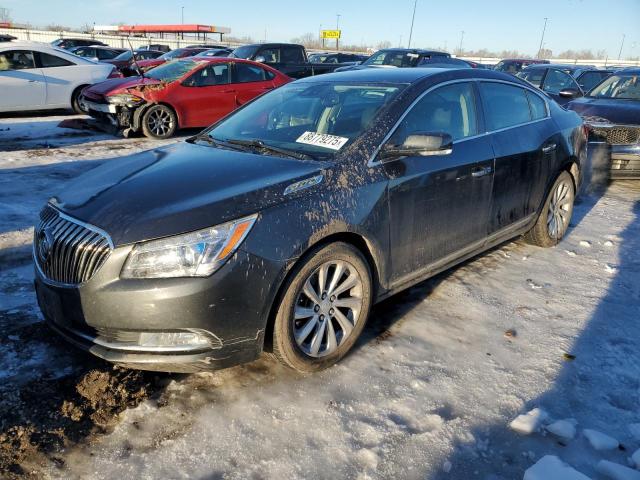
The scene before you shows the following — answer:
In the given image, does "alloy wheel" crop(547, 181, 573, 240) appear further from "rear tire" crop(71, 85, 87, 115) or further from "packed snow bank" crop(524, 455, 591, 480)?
"rear tire" crop(71, 85, 87, 115)

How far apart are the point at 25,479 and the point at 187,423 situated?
2.29ft

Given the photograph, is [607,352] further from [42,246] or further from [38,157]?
[38,157]

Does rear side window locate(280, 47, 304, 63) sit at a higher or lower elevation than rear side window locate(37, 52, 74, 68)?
higher

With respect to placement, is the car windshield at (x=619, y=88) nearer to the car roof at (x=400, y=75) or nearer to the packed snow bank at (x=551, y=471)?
the car roof at (x=400, y=75)

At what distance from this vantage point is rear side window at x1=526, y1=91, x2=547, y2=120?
468 cm

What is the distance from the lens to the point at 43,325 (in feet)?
10.8

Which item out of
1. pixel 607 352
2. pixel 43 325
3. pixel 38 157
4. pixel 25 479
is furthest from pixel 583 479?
pixel 38 157

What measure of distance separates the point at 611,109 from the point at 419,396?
698cm

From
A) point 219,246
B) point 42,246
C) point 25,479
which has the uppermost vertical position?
point 219,246

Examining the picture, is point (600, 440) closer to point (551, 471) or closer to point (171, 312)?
point (551, 471)

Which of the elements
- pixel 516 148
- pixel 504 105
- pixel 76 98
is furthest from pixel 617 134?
pixel 76 98

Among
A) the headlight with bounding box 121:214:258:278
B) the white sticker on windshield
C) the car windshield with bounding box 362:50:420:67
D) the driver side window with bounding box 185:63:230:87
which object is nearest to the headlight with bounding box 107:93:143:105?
the driver side window with bounding box 185:63:230:87

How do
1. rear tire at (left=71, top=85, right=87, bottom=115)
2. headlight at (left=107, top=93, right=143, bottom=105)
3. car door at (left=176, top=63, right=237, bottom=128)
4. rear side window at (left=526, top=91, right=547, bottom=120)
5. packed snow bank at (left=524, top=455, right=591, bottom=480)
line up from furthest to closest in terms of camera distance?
rear tire at (left=71, top=85, right=87, bottom=115) → car door at (left=176, top=63, right=237, bottom=128) → headlight at (left=107, top=93, right=143, bottom=105) → rear side window at (left=526, top=91, right=547, bottom=120) → packed snow bank at (left=524, top=455, right=591, bottom=480)

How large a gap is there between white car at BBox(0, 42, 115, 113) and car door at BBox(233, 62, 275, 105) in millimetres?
3471
